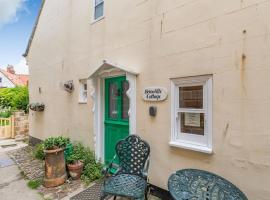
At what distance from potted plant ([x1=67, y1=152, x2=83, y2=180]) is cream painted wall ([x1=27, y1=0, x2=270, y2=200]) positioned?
0.76 meters

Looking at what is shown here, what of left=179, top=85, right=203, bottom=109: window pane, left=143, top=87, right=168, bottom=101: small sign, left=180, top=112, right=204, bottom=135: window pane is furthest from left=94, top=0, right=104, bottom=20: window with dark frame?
left=180, top=112, right=204, bottom=135: window pane

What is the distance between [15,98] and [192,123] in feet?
49.5

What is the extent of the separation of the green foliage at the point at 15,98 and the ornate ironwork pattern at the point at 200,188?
1423cm

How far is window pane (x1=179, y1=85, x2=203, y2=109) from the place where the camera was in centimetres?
324

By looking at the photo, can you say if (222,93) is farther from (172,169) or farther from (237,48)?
(172,169)

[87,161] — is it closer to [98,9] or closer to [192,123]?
[192,123]

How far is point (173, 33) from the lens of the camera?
348 centimetres

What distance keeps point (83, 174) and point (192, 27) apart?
421 centimetres

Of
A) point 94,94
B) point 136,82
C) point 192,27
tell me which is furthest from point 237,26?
point 94,94

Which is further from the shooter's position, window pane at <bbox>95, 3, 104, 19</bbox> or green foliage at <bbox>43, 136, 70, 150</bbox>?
window pane at <bbox>95, 3, 104, 19</bbox>

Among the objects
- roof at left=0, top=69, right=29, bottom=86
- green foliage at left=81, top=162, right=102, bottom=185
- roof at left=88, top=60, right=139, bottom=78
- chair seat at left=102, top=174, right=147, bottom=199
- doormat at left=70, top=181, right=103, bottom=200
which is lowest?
doormat at left=70, top=181, right=103, bottom=200

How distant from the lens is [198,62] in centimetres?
312

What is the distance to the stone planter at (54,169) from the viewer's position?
14.5 feet

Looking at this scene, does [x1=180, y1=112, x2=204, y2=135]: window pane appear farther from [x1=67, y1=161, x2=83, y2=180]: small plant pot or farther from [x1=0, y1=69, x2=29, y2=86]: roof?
[x1=0, y1=69, x2=29, y2=86]: roof
